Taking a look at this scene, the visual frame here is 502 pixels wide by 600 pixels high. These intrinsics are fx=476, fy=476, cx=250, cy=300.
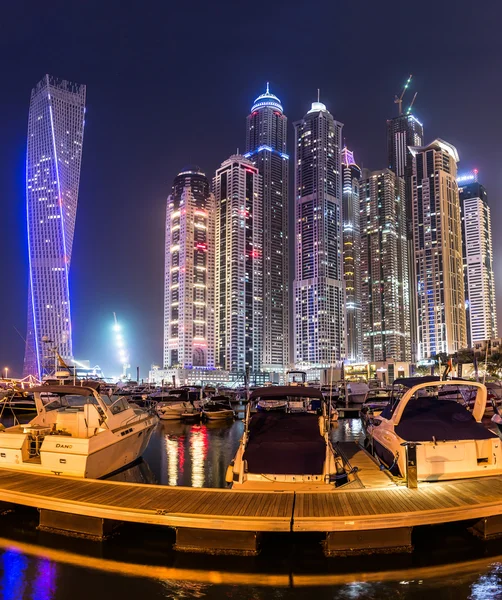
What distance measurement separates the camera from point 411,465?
10539 millimetres

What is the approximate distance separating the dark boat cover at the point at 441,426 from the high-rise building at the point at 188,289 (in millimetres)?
180087

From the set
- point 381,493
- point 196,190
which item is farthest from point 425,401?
point 196,190

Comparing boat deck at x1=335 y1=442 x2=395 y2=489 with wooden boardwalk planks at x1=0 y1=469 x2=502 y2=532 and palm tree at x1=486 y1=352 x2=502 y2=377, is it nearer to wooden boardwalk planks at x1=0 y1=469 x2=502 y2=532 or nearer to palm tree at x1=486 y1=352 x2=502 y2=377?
wooden boardwalk planks at x1=0 y1=469 x2=502 y2=532

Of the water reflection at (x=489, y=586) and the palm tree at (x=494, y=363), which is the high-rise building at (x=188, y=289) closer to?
the palm tree at (x=494, y=363)

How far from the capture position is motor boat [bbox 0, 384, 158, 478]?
12562 mm

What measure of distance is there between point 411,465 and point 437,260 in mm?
186005

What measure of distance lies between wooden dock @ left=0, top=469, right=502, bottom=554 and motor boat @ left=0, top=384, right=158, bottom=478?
153 cm

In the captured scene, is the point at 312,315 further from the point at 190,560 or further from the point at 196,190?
the point at 190,560

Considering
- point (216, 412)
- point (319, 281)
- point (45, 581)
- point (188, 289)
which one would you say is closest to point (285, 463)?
point (45, 581)

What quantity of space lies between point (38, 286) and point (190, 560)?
120956mm

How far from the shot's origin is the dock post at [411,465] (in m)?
10.4

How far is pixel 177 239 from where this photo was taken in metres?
198

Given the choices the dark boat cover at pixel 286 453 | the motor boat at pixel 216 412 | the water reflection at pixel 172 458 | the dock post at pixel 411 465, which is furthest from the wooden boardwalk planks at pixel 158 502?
the motor boat at pixel 216 412

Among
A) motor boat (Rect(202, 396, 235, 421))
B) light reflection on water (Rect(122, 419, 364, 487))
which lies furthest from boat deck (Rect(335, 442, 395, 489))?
motor boat (Rect(202, 396, 235, 421))
